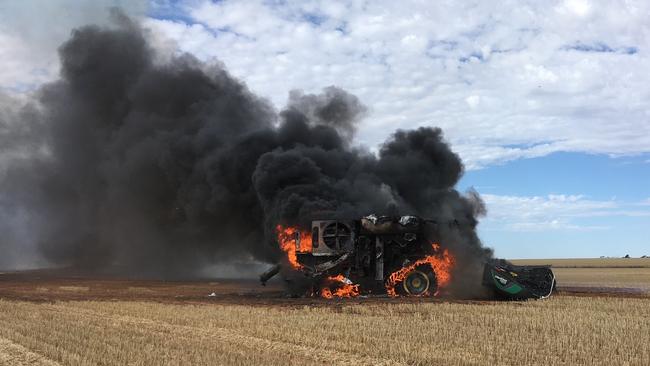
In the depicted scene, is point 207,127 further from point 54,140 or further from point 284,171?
point 54,140

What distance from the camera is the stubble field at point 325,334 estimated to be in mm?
12086

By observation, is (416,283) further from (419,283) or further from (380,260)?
(380,260)

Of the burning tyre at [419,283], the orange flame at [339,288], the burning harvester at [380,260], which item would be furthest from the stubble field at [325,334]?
the orange flame at [339,288]

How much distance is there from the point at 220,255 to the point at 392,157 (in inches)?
873

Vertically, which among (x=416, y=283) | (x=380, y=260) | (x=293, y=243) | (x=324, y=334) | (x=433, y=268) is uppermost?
(x=293, y=243)

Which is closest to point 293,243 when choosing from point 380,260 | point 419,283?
point 380,260

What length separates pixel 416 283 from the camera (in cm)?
2838

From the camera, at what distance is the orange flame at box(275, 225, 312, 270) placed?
29.5m

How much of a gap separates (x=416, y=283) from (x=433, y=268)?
41.3 inches

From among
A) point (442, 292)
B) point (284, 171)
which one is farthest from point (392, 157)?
point (442, 292)

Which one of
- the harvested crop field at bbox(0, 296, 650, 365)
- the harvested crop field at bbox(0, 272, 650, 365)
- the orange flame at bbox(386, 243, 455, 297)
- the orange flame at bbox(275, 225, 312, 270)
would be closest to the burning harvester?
the orange flame at bbox(386, 243, 455, 297)

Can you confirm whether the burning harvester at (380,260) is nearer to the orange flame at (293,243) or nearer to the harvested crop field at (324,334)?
the orange flame at (293,243)

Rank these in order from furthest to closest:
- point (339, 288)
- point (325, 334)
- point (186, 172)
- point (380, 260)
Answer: point (186, 172), point (339, 288), point (380, 260), point (325, 334)

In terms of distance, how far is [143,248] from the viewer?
193ft
